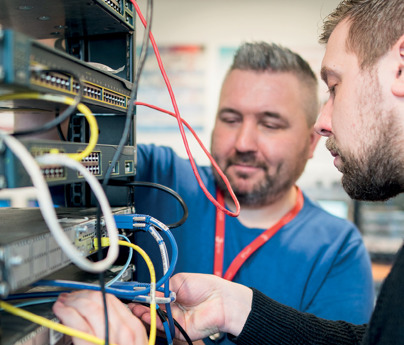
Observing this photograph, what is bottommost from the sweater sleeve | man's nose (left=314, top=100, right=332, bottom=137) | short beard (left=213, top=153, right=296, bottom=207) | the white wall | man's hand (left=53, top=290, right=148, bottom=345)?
the sweater sleeve

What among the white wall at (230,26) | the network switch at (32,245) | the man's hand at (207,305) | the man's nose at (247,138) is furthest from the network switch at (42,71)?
the white wall at (230,26)

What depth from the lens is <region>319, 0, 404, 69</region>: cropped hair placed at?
734 mm

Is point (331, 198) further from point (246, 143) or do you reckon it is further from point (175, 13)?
point (175, 13)

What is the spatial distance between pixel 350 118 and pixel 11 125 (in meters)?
0.76

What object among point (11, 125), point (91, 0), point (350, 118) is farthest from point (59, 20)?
point (350, 118)

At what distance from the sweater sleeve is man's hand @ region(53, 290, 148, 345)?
0.34 m

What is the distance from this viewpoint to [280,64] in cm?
126

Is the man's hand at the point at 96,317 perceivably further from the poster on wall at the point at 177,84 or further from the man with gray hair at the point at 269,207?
the poster on wall at the point at 177,84

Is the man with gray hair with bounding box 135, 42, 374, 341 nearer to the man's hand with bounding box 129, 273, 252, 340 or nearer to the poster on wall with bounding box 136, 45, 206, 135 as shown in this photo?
the man's hand with bounding box 129, 273, 252, 340

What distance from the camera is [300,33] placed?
246 cm

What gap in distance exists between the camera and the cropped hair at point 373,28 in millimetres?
734

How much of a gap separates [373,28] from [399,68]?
0.35 feet

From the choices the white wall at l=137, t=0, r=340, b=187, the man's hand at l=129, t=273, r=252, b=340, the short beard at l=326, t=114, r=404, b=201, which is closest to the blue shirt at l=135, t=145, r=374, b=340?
the man's hand at l=129, t=273, r=252, b=340

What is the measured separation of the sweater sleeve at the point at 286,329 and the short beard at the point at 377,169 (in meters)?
0.32
